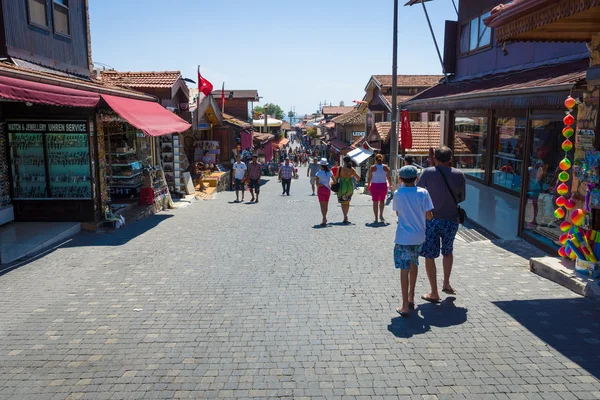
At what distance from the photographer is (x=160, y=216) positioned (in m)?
12.7

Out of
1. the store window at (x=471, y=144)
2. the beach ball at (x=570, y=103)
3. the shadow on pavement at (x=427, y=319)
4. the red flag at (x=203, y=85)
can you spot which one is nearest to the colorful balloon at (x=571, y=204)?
the beach ball at (x=570, y=103)

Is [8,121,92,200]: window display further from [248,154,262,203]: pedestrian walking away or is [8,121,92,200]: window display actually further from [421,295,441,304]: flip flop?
[421,295,441,304]: flip flop

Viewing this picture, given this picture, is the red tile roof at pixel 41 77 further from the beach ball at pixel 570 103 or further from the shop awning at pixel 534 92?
the beach ball at pixel 570 103

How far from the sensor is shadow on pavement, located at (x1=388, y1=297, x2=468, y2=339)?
5.01m

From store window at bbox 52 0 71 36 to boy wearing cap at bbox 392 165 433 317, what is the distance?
9.88m

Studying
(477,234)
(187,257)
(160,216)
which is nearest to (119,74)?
(160,216)

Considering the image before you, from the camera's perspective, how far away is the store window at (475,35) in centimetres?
1377

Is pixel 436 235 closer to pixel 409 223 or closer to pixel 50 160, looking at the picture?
pixel 409 223

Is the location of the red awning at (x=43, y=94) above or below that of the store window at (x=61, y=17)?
below

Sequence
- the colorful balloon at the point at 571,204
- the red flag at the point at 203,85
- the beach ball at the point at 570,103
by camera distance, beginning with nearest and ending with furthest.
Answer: the beach ball at the point at 570,103, the colorful balloon at the point at 571,204, the red flag at the point at 203,85

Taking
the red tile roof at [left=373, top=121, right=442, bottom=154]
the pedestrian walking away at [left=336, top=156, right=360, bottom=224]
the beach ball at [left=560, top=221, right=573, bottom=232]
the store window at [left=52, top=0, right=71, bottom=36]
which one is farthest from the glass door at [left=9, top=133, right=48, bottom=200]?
the red tile roof at [left=373, top=121, right=442, bottom=154]

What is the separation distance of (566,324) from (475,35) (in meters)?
11.6

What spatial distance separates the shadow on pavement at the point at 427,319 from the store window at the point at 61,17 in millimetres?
10525

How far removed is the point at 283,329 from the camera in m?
5.07
